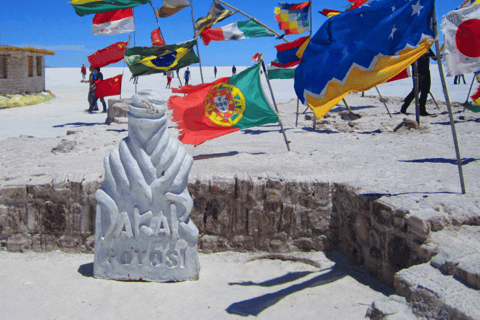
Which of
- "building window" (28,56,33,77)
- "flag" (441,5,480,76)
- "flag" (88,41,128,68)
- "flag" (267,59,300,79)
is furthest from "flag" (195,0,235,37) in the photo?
"building window" (28,56,33,77)

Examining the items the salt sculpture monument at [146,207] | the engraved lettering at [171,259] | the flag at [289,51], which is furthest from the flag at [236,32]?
the engraved lettering at [171,259]

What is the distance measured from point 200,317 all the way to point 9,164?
4358 millimetres

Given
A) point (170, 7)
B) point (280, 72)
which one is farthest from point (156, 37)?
point (280, 72)

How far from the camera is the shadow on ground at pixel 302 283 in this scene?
358 cm

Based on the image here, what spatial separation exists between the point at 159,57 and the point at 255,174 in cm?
411

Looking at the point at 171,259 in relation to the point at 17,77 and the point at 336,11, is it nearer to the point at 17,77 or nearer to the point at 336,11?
the point at 336,11

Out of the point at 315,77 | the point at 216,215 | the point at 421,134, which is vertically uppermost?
the point at 315,77

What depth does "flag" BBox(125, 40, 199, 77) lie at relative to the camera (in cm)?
795

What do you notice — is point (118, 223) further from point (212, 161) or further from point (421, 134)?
point (421, 134)

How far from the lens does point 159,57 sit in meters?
8.03

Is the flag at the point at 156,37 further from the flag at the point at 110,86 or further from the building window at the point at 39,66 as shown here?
the building window at the point at 39,66

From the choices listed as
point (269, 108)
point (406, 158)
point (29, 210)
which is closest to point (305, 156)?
point (269, 108)

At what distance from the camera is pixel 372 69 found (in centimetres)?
401

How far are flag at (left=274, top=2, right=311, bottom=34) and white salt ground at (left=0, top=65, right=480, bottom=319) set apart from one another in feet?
10.5
